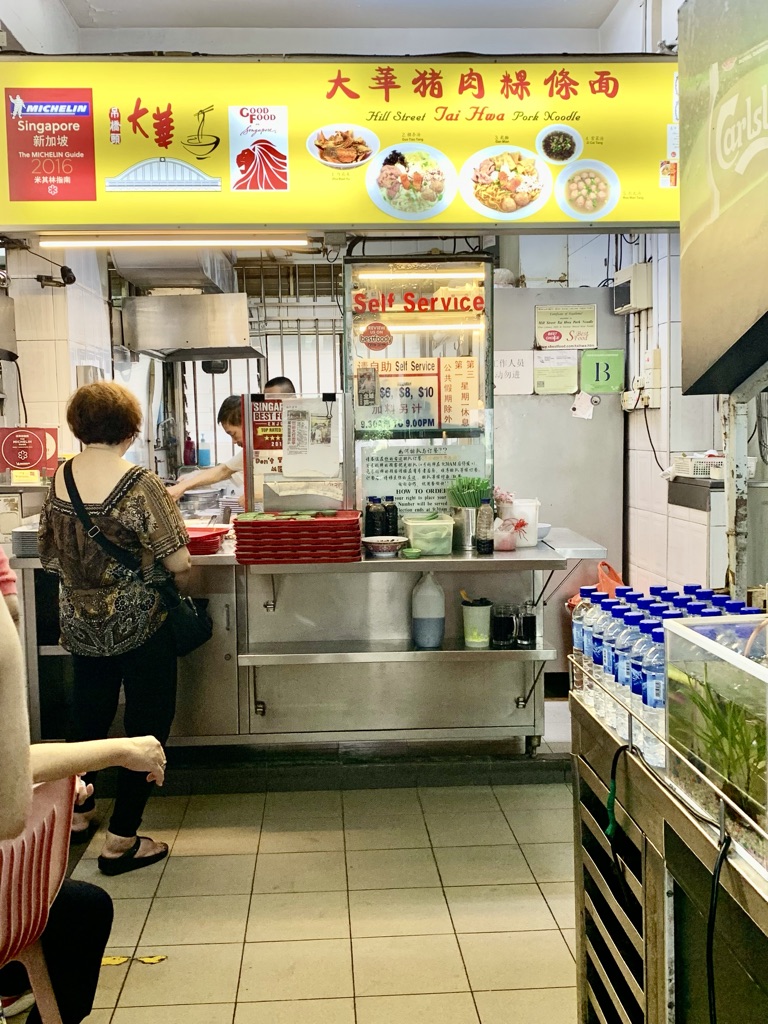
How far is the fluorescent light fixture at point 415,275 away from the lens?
422 cm

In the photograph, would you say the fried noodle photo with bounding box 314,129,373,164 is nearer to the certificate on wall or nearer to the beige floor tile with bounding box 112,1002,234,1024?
the certificate on wall

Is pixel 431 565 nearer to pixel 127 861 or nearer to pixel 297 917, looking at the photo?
pixel 297 917

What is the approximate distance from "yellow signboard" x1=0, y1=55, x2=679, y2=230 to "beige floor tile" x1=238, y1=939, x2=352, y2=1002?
271cm

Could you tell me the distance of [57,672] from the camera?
423 cm

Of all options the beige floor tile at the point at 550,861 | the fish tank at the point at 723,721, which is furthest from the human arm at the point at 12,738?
the beige floor tile at the point at 550,861

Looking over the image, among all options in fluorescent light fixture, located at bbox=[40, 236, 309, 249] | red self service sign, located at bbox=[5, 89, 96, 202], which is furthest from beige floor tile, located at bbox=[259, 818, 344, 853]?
red self service sign, located at bbox=[5, 89, 96, 202]

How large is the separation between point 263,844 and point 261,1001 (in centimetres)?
102

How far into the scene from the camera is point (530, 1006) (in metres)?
2.49

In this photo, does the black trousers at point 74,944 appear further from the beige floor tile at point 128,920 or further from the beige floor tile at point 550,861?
the beige floor tile at point 550,861

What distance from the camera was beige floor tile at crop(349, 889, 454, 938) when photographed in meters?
2.90

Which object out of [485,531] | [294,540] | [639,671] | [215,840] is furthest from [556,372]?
[639,671]

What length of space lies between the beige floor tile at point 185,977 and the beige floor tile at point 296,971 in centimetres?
5

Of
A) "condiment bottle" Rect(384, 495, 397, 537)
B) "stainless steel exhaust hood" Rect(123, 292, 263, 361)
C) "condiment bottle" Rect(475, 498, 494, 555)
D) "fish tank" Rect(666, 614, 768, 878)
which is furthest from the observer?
"stainless steel exhaust hood" Rect(123, 292, 263, 361)

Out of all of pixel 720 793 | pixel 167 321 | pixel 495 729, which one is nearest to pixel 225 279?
pixel 167 321
